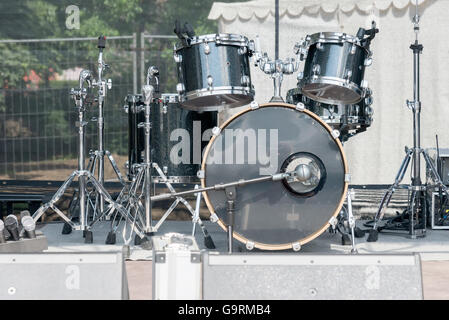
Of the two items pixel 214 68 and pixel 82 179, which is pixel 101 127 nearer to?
pixel 82 179

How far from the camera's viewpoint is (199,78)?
5.14 meters

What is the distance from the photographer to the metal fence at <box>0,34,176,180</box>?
924 cm

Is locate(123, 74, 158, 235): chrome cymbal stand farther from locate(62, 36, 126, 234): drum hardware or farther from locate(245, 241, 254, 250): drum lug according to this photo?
locate(245, 241, 254, 250): drum lug

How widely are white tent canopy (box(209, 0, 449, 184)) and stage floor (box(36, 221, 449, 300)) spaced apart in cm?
184

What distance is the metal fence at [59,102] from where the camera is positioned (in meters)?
9.24

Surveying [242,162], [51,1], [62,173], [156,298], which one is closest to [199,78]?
[242,162]

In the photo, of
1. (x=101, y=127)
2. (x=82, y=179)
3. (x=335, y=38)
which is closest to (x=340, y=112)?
(x=335, y=38)

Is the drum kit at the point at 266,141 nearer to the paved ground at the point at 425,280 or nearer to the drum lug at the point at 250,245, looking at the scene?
the drum lug at the point at 250,245

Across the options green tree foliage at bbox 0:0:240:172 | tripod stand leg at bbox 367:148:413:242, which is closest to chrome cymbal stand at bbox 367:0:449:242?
tripod stand leg at bbox 367:148:413:242

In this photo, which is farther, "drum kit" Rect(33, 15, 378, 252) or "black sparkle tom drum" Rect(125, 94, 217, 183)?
"black sparkle tom drum" Rect(125, 94, 217, 183)

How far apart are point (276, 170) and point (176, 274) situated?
2.10m

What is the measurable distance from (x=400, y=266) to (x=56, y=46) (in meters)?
7.20

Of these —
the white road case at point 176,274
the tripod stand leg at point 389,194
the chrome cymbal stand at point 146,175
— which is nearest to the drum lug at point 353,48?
the tripod stand leg at point 389,194

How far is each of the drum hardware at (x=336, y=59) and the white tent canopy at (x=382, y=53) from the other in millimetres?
2653
